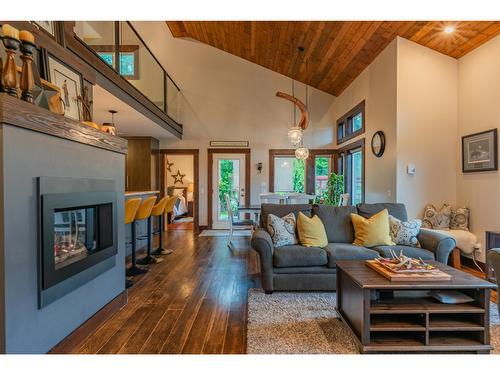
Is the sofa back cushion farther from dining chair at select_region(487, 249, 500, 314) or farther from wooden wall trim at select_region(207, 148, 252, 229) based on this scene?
wooden wall trim at select_region(207, 148, 252, 229)

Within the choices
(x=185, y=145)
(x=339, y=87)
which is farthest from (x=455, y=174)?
(x=185, y=145)

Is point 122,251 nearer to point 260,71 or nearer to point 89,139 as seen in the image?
point 89,139

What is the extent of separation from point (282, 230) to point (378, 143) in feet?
9.29

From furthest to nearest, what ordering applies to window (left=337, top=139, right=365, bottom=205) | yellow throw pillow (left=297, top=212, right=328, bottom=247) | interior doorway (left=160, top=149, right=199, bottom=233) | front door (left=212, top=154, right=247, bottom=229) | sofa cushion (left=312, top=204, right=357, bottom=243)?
interior doorway (left=160, top=149, right=199, bottom=233)
front door (left=212, top=154, right=247, bottom=229)
window (left=337, top=139, right=365, bottom=205)
sofa cushion (left=312, top=204, right=357, bottom=243)
yellow throw pillow (left=297, top=212, right=328, bottom=247)

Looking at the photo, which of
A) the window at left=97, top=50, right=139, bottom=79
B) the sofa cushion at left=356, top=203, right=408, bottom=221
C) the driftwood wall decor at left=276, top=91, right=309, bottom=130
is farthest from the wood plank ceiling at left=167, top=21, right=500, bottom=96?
the sofa cushion at left=356, top=203, right=408, bottom=221

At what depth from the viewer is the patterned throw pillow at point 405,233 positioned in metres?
3.52

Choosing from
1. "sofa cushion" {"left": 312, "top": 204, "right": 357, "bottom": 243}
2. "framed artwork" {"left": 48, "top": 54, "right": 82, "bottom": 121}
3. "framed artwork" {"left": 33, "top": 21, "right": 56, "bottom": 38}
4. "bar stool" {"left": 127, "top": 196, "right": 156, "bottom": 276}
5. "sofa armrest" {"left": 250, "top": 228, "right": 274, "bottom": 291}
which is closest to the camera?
"framed artwork" {"left": 48, "top": 54, "right": 82, "bottom": 121}

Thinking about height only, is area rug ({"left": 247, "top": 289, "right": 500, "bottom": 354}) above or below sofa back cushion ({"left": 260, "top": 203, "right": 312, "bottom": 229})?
below

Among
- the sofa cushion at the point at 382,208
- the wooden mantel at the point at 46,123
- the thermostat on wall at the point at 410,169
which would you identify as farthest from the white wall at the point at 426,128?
the wooden mantel at the point at 46,123

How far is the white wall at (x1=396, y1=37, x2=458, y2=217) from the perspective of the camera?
4.50m

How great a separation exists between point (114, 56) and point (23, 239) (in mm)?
3587

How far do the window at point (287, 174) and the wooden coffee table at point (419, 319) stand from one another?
18.7 ft

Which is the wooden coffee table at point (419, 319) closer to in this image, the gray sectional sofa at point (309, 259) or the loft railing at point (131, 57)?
the gray sectional sofa at point (309, 259)

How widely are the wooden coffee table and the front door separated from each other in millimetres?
5885
